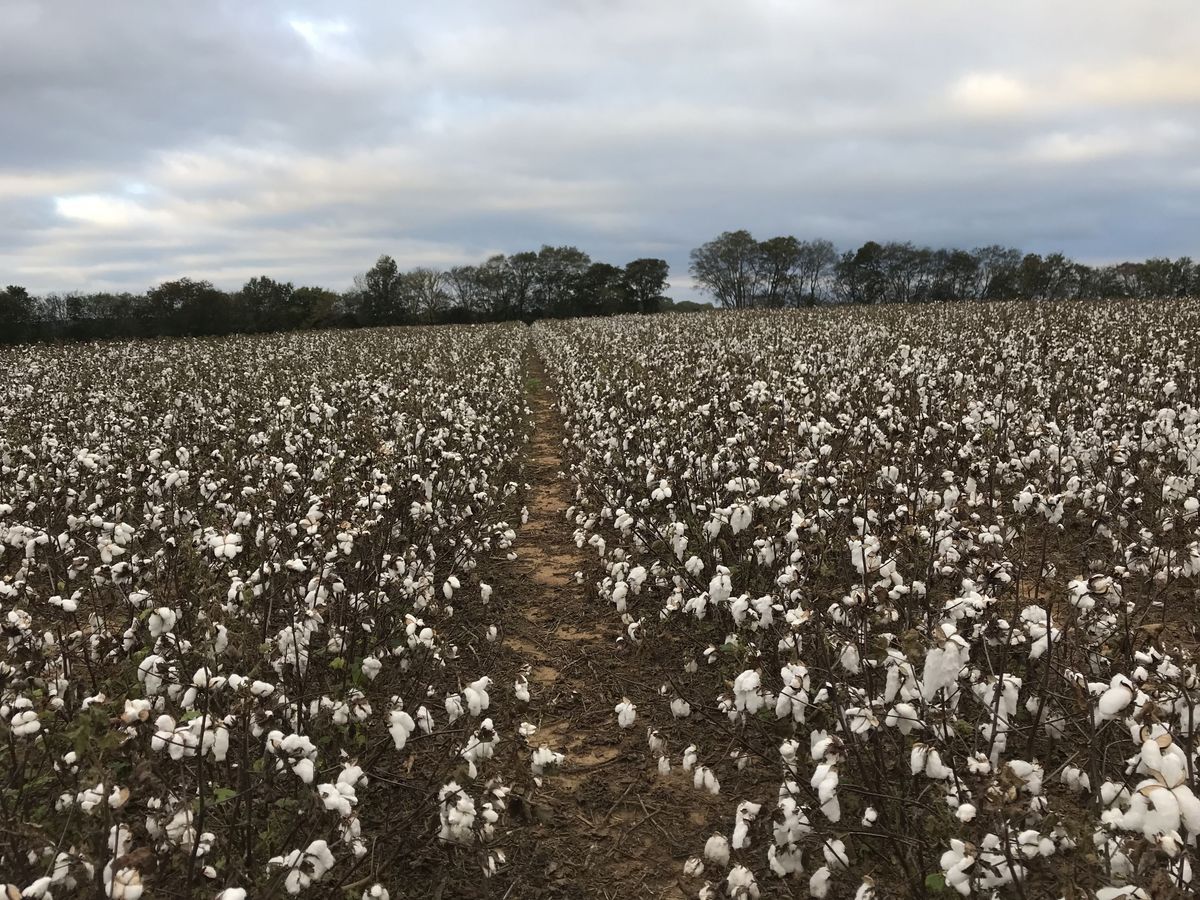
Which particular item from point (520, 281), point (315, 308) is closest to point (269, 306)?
point (315, 308)

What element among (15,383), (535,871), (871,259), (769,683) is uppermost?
(871,259)

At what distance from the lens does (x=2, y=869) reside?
2.64 metres

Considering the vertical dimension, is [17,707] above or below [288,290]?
below

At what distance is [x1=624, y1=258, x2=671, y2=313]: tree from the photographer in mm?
87875

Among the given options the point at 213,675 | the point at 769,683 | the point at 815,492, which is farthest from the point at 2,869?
the point at 815,492

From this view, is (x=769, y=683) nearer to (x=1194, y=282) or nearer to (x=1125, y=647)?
(x=1125, y=647)

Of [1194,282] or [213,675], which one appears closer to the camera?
[213,675]

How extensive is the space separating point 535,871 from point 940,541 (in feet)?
11.3

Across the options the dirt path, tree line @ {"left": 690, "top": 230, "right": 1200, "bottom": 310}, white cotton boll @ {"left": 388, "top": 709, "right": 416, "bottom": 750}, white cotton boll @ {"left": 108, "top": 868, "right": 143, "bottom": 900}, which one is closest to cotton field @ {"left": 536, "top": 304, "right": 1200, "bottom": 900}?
the dirt path

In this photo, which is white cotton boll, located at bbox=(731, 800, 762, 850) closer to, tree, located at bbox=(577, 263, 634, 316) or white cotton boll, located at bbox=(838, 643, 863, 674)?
white cotton boll, located at bbox=(838, 643, 863, 674)

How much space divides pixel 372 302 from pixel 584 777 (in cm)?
7166

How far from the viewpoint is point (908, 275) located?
81.5 meters

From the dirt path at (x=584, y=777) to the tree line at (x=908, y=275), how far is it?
4652 cm

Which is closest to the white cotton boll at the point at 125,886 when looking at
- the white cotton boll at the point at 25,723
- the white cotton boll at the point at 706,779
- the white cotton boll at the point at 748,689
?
the white cotton boll at the point at 25,723
